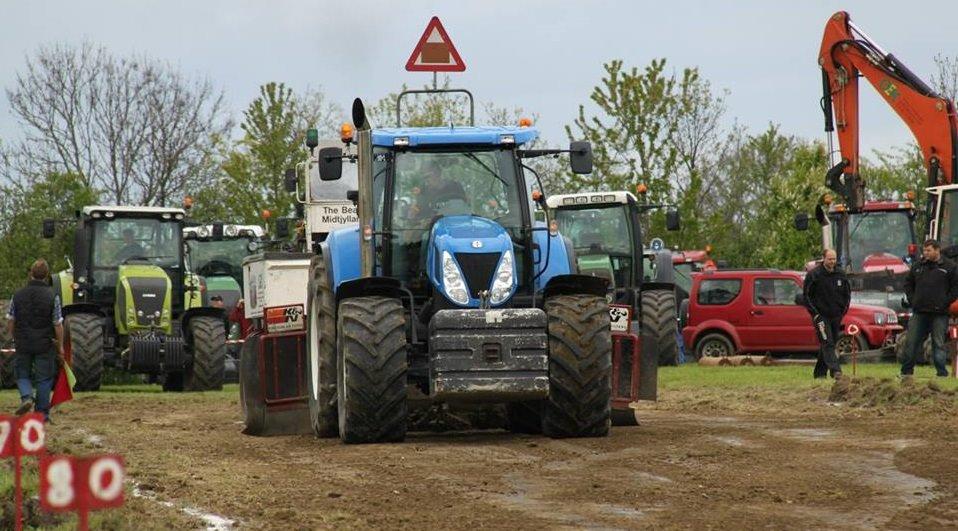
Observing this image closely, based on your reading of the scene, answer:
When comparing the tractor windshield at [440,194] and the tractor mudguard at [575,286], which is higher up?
the tractor windshield at [440,194]

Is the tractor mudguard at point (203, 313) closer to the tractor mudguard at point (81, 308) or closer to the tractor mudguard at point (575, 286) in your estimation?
the tractor mudguard at point (81, 308)

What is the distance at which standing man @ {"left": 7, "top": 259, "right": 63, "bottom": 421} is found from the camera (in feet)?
62.5

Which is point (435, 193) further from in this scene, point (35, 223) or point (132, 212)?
point (35, 223)

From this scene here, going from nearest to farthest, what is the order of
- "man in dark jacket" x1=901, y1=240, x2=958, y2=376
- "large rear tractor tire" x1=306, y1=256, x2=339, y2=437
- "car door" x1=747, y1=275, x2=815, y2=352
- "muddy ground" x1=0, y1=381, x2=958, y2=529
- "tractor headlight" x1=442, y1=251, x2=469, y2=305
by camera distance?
1. "muddy ground" x1=0, y1=381, x2=958, y2=529
2. "tractor headlight" x1=442, y1=251, x2=469, y2=305
3. "large rear tractor tire" x1=306, y1=256, x2=339, y2=437
4. "man in dark jacket" x1=901, y1=240, x2=958, y2=376
5. "car door" x1=747, y1=275, x2=815, y2=352

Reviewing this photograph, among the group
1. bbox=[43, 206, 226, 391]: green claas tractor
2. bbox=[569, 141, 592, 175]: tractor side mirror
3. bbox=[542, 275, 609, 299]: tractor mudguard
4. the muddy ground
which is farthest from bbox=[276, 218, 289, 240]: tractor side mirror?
bbox=[542, 275, 609, 299]: tractor mudguard

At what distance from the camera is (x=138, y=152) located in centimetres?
5338

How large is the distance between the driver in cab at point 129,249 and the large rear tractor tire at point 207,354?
1.70m

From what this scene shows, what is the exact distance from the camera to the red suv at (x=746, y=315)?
32.4 metres

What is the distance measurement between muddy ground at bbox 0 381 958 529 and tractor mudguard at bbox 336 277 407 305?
120 centimetres

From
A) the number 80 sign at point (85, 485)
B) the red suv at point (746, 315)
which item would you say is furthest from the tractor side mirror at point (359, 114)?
the red suv at point (746, 315)

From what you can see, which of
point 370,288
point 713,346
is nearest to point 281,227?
point 713,346

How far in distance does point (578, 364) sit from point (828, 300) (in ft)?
29.5

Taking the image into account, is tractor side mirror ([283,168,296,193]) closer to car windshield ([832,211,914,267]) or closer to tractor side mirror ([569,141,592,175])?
tractor side mirror ([569,141,592,175])

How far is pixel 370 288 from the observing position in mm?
14633
